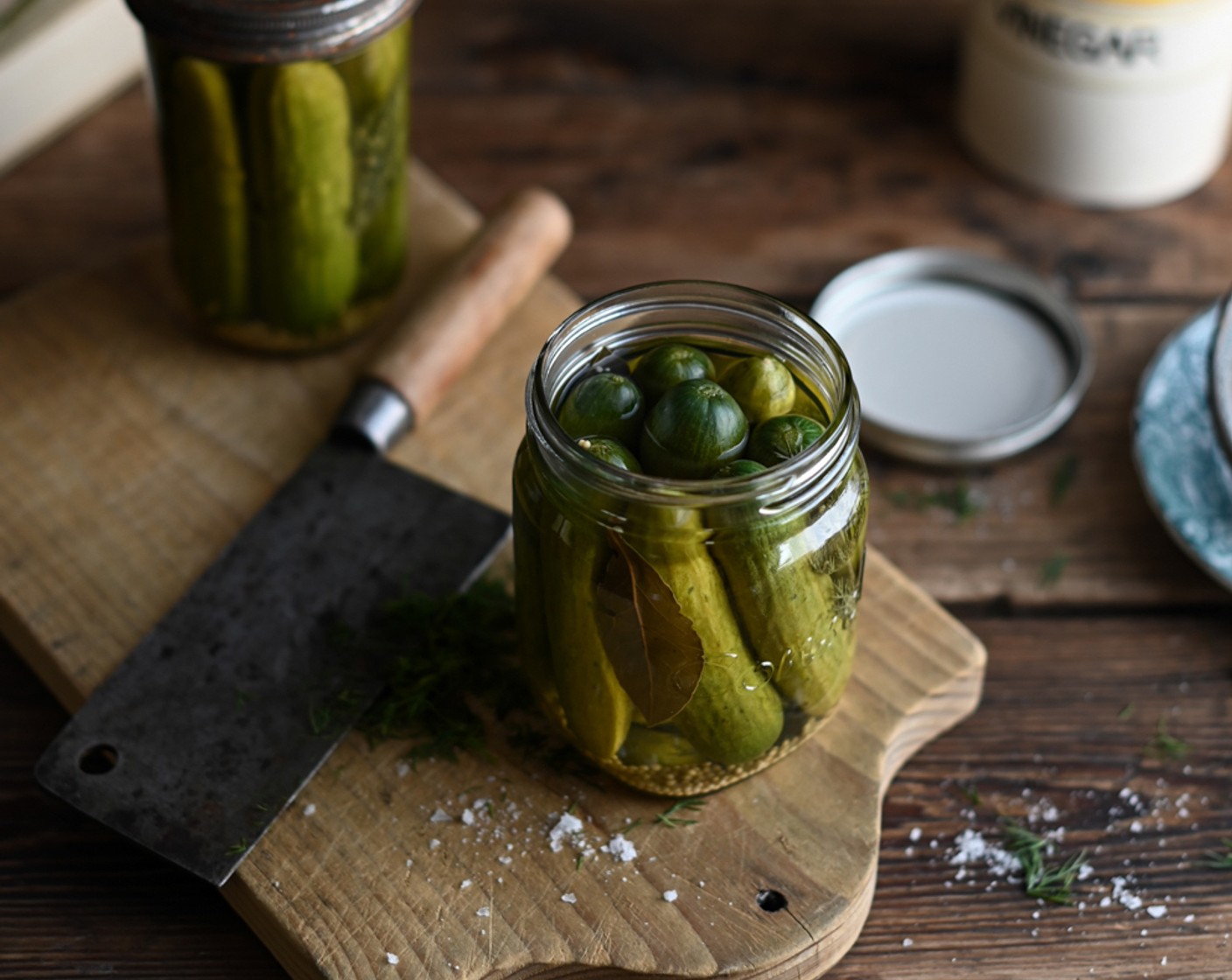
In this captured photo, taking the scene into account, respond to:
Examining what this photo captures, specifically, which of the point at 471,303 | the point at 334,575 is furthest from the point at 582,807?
the point at 471,303

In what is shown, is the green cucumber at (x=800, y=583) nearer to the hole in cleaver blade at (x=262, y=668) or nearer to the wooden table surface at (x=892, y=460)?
the wooden table surface at (x=892, y=460)

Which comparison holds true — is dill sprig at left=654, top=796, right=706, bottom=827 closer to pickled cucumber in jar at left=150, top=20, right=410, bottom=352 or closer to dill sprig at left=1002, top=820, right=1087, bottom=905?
dill sprig at left=1002, top=820, right=1087, bottom=905

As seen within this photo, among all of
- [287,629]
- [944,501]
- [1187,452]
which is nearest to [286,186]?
[287,629]

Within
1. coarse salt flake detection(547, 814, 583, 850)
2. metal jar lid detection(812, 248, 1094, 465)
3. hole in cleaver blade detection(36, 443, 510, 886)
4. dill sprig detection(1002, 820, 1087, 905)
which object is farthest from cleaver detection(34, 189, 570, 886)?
dill sprig detection(1002, 820, 1087, 905)

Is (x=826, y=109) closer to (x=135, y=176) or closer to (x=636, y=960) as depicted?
(x=135, y=176)

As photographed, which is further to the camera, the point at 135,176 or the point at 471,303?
the point at 135,176
